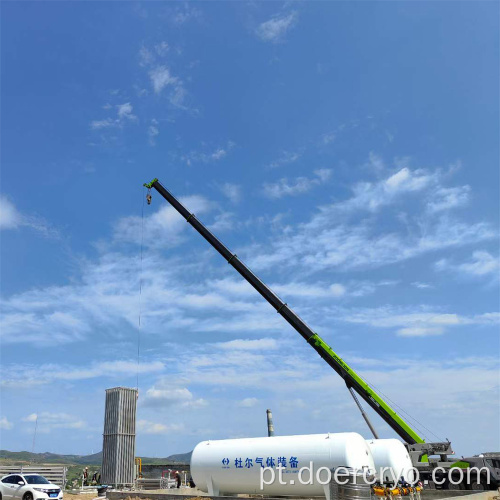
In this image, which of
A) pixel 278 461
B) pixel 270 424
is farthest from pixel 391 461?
pixel 270 424

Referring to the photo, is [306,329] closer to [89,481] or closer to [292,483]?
[292,483]

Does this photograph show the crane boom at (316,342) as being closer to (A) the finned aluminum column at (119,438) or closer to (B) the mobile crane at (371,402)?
(B) the mobile crane at (371,402)

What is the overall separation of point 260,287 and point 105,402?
13867mm

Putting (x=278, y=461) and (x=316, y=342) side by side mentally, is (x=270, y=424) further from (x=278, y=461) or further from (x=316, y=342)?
(x=278, y=461)

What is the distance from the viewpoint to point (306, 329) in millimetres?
33969

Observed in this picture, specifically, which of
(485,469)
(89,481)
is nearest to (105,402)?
(89,481)

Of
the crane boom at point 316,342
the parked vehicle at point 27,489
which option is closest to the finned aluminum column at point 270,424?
the crane boom at point 316,342

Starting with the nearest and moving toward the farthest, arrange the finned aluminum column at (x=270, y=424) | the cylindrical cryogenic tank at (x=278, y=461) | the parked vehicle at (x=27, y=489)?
the cylindrical cryogenic tank at (x=278, y=461) → the parked vehicle at (x=27, y=489) → the finned aluminum column at (x=270, y=424)

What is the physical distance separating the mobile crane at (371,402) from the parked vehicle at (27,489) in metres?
18.3

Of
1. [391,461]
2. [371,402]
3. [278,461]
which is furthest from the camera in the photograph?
[371,402]

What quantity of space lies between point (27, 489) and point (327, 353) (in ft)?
64.4

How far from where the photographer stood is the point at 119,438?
31.6 meters

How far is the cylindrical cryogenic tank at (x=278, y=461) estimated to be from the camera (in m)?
20.1

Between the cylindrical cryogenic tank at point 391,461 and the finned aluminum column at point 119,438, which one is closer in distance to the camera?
the cylindrical cryogenic tank at point 391,461
